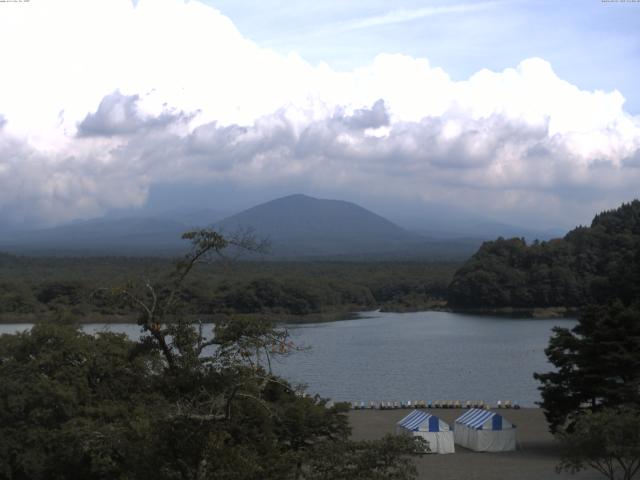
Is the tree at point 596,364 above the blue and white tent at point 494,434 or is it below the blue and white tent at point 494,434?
above

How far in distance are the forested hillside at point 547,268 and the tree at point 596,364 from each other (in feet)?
156

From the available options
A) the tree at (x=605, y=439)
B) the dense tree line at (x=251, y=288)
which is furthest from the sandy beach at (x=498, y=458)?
the dense tree line at (x=251, y=288)

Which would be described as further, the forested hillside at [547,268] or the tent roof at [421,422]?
the forested hillside at [547,268]

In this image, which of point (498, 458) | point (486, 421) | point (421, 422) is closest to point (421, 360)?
point (486, 421)

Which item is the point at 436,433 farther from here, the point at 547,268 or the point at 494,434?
the point at 547,268

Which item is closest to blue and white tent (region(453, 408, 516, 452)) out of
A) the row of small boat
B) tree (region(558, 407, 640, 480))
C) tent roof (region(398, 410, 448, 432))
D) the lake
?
tent roof (region(398, 410, 448, 432))

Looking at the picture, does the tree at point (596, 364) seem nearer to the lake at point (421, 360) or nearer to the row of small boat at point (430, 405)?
the lake at point (421, 360)

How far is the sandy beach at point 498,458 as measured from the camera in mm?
16453

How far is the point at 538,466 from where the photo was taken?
17328 mm

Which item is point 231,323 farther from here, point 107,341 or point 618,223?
point 618,223

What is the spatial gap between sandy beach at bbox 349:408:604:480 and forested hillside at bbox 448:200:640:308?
43898 mm

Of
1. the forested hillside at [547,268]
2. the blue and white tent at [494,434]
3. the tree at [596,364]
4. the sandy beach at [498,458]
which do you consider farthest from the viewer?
the forested hillside at [547,268]

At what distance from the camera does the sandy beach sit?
54.0 feet

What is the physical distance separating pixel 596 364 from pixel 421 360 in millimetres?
19793
